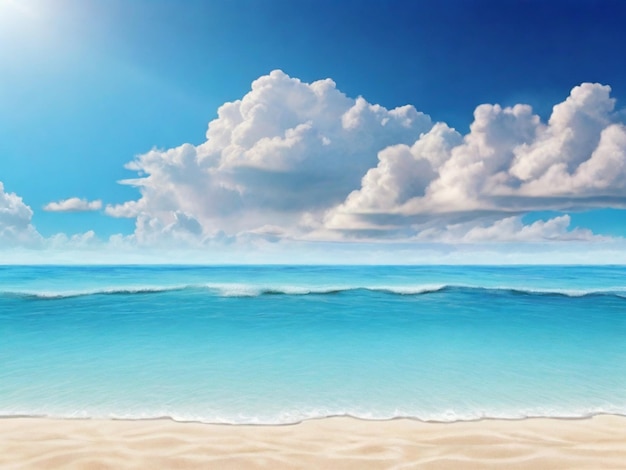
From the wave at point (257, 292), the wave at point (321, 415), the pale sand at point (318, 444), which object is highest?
the wave at point (257, 292)

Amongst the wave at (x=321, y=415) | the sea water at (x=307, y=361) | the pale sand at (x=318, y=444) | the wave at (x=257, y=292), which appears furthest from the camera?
the wave at (x=257, y=292)

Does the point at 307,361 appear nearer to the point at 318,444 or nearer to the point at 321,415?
the point at 321,415

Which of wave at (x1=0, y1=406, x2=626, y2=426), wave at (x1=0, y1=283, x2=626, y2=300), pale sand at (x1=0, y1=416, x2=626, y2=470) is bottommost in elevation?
wave at (x1=0, y1=406, x2=626, y2=426)

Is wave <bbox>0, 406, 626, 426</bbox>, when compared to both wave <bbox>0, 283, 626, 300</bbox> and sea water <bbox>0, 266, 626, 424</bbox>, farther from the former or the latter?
wave <bbox>0, 283, 626, 300</bbox>

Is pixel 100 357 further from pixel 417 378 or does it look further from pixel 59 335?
pixel 417 378

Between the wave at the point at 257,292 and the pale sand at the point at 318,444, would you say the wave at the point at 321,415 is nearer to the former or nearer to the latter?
the pale sand at the point at 318,444

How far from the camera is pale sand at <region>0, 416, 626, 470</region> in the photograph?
388 cm

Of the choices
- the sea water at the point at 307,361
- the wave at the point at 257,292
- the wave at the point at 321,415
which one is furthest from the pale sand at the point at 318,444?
the wave at the point at 257,292

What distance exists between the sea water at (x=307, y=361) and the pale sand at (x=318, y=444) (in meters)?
0.51

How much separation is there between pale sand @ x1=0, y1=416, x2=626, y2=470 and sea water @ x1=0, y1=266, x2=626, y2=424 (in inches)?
20.2

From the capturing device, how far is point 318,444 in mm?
4406

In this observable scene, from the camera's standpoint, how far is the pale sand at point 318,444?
3879mm

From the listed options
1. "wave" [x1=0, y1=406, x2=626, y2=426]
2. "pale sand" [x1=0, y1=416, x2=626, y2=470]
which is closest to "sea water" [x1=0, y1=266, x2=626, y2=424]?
"wave" [x1=0, y1=406, x2=626, y2=426]

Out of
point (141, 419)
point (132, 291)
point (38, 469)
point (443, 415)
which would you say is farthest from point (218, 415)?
point (132, 291)
